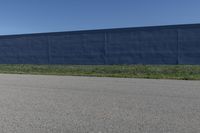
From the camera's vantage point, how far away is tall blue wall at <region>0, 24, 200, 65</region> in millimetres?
25531

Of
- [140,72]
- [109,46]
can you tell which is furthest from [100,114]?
[109,46]

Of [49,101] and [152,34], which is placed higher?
[152,34]

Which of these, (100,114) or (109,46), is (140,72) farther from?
(100,114)

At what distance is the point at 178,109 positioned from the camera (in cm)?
604

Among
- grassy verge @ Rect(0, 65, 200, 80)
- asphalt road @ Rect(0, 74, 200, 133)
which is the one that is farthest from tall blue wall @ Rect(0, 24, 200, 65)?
asphalt road @ Rect(0, 74, 200, 133)

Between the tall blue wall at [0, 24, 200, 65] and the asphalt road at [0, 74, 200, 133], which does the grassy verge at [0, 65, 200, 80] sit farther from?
the asphalt road at [0, 74, 200, 133]

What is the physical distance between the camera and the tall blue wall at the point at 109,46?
2553 cm

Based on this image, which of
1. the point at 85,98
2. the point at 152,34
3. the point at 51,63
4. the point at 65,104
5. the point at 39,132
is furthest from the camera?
the point at 51,63

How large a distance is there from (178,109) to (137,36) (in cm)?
2171

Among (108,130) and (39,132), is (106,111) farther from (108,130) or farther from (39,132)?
(39,132)

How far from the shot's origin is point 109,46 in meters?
28.5

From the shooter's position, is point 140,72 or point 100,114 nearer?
point 100,114

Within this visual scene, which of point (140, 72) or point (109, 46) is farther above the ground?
point (109, 46)

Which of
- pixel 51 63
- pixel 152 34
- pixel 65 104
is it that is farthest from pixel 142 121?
pixel 51 63
